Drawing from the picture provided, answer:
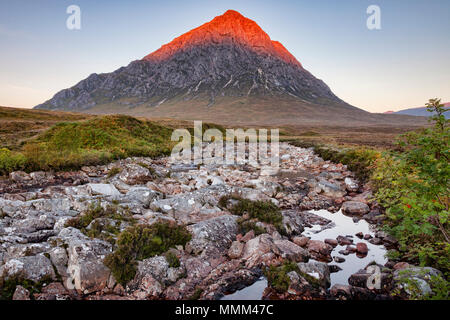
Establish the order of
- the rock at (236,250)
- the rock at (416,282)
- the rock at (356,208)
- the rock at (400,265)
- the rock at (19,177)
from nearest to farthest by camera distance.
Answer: the rock at (416,282) < the rock at (400,265) < the rock at (236,250) < the rock at (356,208) < the rock at (19,177)

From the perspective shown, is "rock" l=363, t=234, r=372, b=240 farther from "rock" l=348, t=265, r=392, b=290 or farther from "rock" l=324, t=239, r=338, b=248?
"rock" l=348, t=265, r=392, b=290

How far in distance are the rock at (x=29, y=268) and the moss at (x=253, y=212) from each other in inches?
224

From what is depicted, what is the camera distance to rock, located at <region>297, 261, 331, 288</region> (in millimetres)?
6244

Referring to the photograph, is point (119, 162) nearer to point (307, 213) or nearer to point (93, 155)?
point (93, 155)

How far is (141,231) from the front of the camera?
7.04 meters

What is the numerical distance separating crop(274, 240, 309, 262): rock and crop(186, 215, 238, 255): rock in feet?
5.24

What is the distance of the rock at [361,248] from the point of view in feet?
26.6

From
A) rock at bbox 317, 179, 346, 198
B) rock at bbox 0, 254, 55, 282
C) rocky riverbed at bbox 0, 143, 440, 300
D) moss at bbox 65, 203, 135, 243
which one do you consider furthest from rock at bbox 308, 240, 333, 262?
rock at bbox 0, 254, 55, 282

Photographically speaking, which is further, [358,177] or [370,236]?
[358,177]

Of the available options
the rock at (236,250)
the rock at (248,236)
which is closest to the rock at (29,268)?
the rock at (236,250)

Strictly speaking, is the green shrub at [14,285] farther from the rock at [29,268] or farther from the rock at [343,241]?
the rock at [343,241]
